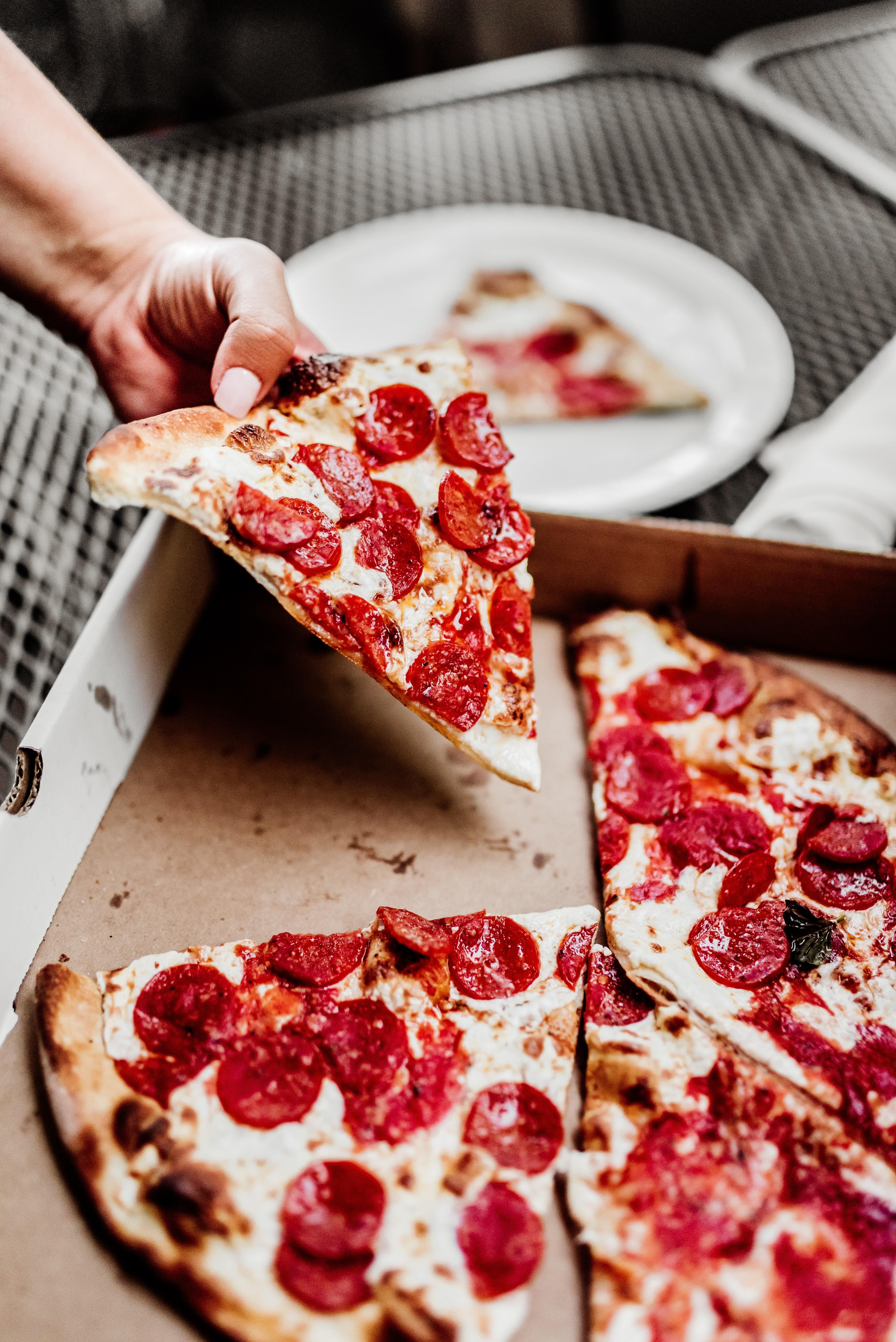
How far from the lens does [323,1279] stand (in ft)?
4.91

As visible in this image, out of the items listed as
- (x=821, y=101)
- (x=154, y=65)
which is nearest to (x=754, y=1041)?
(x=821, y=101)

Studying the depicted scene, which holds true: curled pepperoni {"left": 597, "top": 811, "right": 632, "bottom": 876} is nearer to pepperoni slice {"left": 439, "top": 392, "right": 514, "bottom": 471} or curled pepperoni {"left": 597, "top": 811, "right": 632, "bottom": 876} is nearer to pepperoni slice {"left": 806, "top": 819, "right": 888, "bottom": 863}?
pepperoni slice {"left": 806, "top": 819, "right": 888, "bottom": 863}

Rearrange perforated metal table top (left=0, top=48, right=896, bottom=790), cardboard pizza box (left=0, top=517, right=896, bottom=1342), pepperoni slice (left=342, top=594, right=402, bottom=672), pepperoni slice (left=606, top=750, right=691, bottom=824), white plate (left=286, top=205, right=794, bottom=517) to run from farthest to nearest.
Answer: white plate (left=286, top=205, right=794, bottom=517), perforated metal table top (left=0, top=48, right=896, bottom=790), pepperoni slice (left=606, top=750, right=691, bottom=824), pepperoni slice (left=342, top=594, right=402, bottom=672), cardboard pizza box (left=0, top=517, right=896, bottom=1342)

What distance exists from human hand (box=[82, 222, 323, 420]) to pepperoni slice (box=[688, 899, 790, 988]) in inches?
57.1

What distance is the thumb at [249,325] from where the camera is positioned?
204 cm

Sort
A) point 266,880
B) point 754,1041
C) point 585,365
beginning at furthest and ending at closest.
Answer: point 585,365, point 266,880, point 754,1041

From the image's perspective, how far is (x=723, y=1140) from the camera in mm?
1670

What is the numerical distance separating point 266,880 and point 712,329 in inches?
102

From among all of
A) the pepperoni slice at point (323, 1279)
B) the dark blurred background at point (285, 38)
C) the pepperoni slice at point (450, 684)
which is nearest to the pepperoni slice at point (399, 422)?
the pepperoni slice at point (450, 684)

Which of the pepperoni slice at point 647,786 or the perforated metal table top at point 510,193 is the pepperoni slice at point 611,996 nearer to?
the pepperoni slice at point 647,786

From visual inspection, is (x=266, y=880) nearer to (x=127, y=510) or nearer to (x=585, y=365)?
(x=127, y=510)

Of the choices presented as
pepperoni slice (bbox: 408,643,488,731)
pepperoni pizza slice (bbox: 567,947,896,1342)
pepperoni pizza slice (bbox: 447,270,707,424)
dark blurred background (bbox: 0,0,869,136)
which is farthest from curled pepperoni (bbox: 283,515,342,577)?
dark blurred background (bbox: 0,0,869,136)

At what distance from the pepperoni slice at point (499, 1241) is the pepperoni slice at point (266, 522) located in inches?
48.1

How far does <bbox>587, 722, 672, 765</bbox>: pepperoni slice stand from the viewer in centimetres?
233
